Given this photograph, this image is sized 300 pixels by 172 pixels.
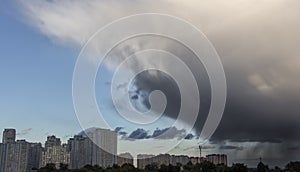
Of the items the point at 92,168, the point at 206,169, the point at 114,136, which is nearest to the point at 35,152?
the point at 92,168

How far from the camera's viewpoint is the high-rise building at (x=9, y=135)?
92931 millimetres

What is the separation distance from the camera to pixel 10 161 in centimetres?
8419

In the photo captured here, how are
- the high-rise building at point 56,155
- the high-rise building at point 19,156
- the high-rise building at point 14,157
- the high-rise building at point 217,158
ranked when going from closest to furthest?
1. the high-rise building at point 14,157
2. the high-rise building at point 19,156
3. the high-rise building at point 56,155
4. the high-rise building at point 217,158

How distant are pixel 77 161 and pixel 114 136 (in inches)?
A: 2304

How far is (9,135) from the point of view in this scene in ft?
316

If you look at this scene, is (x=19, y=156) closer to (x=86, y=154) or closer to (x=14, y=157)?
(x=14, y=157)

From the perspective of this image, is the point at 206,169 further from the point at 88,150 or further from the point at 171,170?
the point at 88,150

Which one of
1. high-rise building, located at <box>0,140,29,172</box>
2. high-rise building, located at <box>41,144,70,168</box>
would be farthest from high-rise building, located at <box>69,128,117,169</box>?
high-rise building, located at <box>0,140,29,172</box>

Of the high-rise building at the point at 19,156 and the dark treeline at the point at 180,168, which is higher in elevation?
the high-rise building at the point at 19,156

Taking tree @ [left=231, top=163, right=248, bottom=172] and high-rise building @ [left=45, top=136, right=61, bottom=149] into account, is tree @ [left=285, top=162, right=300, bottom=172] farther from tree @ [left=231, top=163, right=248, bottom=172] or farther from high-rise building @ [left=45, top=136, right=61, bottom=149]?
high-rise building @ [left=45, top=136, right=61, bottom=149]

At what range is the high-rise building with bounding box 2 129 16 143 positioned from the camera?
305 feet

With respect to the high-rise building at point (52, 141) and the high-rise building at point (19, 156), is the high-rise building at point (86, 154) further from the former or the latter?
the high-rise building at point (52, 141)

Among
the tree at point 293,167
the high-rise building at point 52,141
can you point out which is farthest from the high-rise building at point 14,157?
the tree at point 293,167

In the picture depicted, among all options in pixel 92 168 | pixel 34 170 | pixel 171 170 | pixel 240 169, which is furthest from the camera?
pixel 34 170
